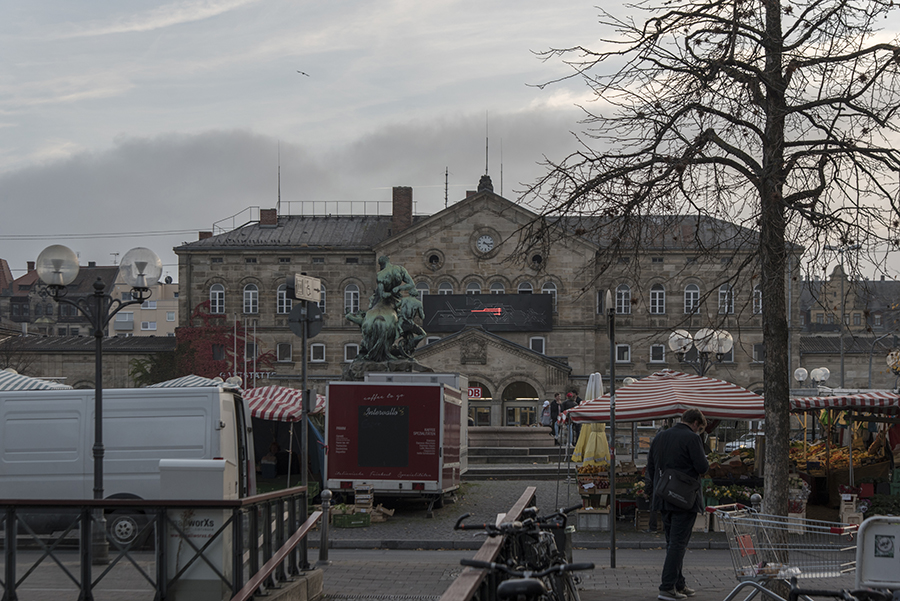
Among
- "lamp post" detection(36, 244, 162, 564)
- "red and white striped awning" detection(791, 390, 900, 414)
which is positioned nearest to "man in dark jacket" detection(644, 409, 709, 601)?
"lamp post" detection(36, 244, 162, 564)

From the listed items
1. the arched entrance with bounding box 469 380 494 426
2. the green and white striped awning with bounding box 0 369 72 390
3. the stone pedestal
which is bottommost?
the arched entrance with bounding box 469 380 494 426

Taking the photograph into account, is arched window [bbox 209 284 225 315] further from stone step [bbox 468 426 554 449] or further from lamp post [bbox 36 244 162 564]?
lamp post [bbox 36 244 162 564]

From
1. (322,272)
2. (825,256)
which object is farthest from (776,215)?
(322,272)

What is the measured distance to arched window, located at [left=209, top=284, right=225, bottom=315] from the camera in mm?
67988

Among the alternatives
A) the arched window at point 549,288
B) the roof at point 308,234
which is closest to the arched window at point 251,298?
the roof at point 308,234

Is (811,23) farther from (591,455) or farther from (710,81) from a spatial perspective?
(591,455)

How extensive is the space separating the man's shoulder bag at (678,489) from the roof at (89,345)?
2395 inches

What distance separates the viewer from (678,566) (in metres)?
9.93

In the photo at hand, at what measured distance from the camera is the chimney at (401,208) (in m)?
69.6

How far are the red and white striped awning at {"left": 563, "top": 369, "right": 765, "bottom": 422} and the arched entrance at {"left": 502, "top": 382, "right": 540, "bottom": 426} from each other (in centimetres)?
4194

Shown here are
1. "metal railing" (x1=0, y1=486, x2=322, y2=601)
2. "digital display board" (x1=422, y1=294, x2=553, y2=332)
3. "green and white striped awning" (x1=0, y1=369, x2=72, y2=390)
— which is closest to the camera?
"metal railing" (x1=0, y1=486, x2=322, y2=601)

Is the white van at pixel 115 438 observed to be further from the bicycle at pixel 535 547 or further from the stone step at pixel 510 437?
the stone step at pixel 510 437

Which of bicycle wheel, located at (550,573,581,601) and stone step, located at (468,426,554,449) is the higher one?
bicycle wheel, located at (550,573,581,601)

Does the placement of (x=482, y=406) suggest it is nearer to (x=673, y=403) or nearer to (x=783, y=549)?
(x=673, y=403)
